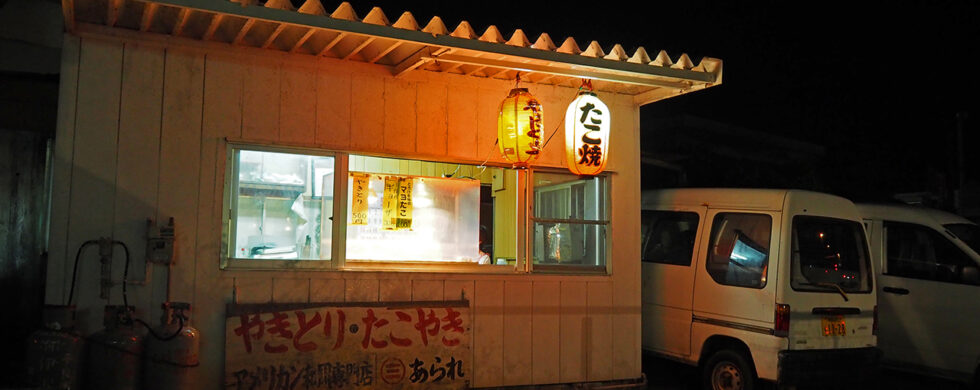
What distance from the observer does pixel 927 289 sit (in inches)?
378

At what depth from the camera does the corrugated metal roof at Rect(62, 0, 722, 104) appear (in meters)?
6.02

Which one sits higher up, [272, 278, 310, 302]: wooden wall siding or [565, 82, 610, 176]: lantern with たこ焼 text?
[565, 82, 610, 176]: lantern with たこ焼 text

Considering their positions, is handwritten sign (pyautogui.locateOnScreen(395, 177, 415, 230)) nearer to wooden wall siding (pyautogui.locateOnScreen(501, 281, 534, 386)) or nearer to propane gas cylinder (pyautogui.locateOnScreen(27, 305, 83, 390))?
wooden wall siding (pyautogui.locateOnScreen(501, 281, 534, 386))

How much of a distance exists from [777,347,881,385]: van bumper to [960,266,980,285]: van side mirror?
181 cm

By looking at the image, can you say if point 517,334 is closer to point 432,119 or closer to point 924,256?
point 432,119

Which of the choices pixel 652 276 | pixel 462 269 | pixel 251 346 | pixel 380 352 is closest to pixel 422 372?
pixel 380 352

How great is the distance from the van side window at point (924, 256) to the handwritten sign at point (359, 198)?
7.11 metres

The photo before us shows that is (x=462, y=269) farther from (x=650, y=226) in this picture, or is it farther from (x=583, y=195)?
(x=650, y=226)

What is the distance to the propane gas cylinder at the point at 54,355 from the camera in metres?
5.66

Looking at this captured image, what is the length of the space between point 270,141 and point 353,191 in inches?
38.9

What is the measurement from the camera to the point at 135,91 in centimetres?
643

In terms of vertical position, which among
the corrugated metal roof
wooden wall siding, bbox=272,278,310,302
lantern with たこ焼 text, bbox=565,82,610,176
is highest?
the corrugated metal roof

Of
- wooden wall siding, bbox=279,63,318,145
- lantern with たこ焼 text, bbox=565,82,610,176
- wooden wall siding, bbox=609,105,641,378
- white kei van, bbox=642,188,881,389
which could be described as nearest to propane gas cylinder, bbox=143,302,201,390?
wooden wall siding, bbox=279,63,318,145

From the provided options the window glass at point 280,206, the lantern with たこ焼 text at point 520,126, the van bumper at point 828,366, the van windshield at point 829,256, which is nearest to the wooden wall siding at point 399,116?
the window glass at point 280,206
